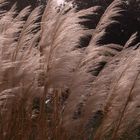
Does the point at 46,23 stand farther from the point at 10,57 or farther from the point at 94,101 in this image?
the point at 94,101

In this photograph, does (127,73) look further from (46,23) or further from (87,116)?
(46,23)

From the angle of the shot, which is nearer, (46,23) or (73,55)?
(73,55)

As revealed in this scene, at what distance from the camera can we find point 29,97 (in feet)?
13.9

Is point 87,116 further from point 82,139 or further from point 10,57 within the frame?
point 10,57

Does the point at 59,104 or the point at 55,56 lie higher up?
the point at 55,56

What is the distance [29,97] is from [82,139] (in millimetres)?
570

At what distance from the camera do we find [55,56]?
4.18 m

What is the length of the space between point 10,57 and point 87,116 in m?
0.72

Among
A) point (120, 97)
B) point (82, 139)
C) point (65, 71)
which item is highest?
point (65, 71)

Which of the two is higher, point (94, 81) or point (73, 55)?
point (73, 55)

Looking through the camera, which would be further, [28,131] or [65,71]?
[28,131]

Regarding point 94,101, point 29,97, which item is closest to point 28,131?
point 29,97

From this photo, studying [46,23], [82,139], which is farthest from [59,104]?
[46,23]

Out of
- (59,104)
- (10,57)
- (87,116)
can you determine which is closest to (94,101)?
(87,116)
